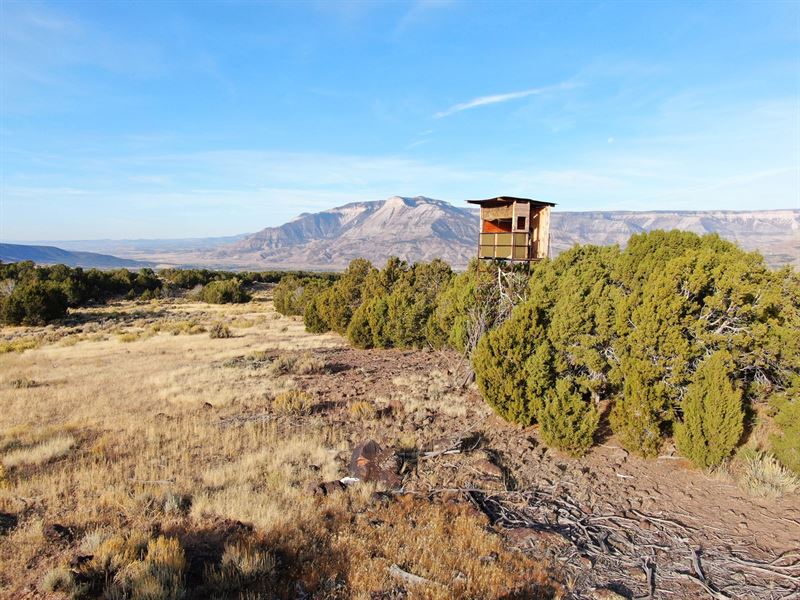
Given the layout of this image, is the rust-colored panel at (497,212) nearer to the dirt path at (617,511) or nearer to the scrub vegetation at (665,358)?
the scrub vegetation at (665,358)

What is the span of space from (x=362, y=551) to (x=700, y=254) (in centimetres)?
750

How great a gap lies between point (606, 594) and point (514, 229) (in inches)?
375

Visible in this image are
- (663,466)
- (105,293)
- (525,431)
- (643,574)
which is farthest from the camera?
(105,293)

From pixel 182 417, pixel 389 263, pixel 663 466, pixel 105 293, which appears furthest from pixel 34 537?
pixel 105 293

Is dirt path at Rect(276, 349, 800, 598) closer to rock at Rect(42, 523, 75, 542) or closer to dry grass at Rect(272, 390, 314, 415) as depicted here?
dry grass at Rect(272, 390, 314, 415)

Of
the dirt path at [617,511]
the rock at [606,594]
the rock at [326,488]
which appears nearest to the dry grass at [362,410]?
the dirt path at [617,511]

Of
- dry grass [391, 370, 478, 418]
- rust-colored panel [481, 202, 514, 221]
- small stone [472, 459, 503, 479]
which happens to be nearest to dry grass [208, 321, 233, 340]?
dry grass [391, 370, 478, 418]

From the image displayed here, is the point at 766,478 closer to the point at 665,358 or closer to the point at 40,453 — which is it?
the point at 665,358

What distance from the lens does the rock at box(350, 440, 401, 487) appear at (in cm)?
719

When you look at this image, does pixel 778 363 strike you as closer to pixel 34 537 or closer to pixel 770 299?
pixel 770 299

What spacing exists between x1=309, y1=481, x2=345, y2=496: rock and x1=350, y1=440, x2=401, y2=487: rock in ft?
1.54

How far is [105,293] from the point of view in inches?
1794

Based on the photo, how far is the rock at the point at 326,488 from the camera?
6.62 metres

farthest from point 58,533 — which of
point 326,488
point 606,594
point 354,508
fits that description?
point 606,594
